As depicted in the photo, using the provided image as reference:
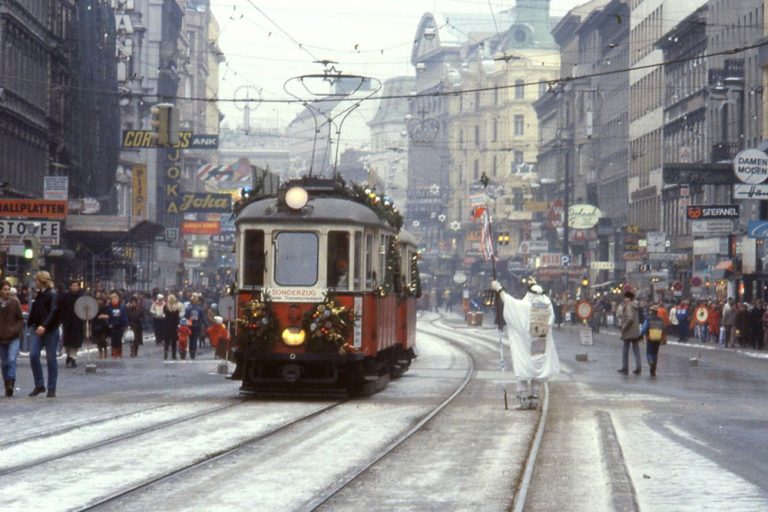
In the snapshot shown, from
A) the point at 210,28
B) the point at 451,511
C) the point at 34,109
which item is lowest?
the point at 451,511

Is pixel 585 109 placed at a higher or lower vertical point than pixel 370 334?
higher

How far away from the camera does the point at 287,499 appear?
13.2m

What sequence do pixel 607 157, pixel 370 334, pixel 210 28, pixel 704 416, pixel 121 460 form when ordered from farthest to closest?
pixel 210 28
pixel 607 157
pixel 370 334
pixel 704 416
pixel 121 460

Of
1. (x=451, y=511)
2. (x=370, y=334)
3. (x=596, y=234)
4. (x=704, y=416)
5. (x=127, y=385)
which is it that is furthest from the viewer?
(x=596, y=234)

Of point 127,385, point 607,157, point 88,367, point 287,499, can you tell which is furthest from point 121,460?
point 607,157

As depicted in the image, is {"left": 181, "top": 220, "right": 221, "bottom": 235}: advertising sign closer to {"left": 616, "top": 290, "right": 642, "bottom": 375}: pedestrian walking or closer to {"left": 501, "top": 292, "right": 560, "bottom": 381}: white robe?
{"left": 616, "top": 290, "right": 642, "bottom": 375}: pedestrian walking

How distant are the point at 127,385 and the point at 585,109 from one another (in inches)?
3957

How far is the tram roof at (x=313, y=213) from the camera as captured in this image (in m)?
25.2

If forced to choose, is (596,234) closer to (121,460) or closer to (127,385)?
(127,385)

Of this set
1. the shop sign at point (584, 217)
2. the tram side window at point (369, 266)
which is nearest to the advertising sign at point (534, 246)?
the shop sign at point (584, 217)

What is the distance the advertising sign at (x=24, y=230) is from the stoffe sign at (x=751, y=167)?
23.7 metres

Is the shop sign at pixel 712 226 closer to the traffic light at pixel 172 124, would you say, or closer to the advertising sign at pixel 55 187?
the advertising sign at pixel 55 187

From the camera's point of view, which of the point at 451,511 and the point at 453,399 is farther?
the point at 453,399

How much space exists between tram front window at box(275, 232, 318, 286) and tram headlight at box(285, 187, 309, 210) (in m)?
0.37
